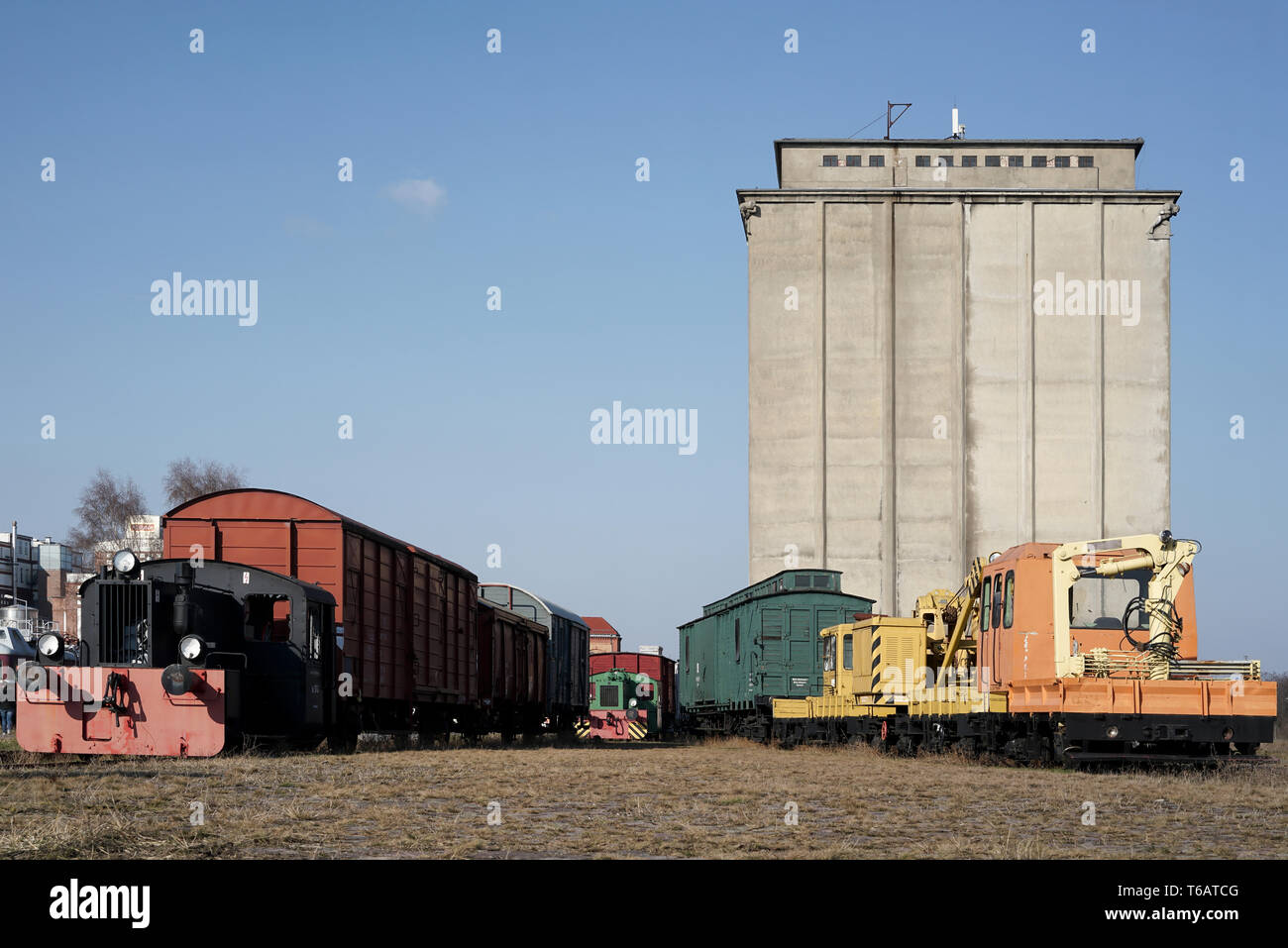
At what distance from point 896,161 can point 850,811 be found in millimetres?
52012

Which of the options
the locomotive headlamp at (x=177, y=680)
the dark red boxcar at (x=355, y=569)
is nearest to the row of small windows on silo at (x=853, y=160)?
the dark red boxcar at (x=355, y=569)

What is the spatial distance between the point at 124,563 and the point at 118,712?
191 centimetres

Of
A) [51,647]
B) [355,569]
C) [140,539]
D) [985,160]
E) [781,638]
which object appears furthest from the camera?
[140,539]

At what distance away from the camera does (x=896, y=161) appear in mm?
59031

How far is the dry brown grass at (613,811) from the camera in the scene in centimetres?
802

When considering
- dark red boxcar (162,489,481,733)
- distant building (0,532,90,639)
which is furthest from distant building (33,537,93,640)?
dark red boxcar (162,489,481,733)

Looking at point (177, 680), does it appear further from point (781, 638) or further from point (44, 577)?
point (44, 577)

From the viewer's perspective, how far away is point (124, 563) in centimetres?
1694

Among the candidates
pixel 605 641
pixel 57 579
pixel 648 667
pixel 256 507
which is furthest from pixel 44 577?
pixel 256 507

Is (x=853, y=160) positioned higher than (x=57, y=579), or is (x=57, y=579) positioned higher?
(x=853, y=160)

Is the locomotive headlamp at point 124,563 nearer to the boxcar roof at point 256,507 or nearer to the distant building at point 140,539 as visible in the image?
the boxcar roof at point 256,507
